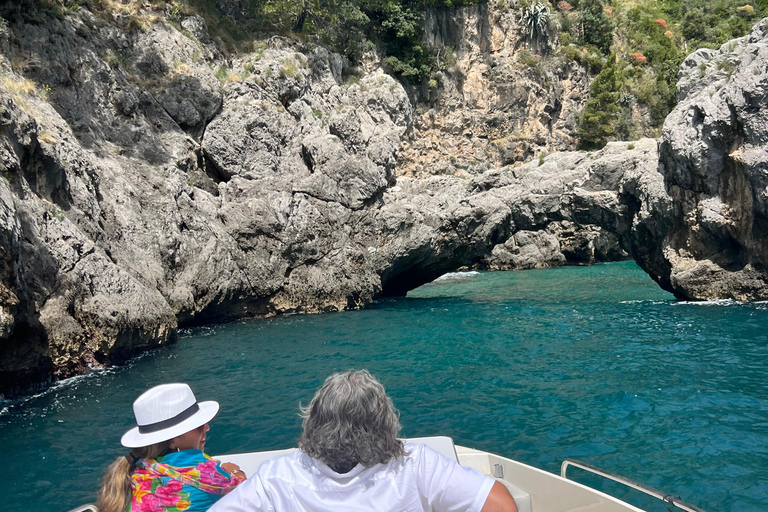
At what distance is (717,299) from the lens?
20047 mm

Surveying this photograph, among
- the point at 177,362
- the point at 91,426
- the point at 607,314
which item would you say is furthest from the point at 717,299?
the point at 91,426

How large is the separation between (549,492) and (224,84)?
23397 mm

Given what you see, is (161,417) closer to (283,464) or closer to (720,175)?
(283,464)

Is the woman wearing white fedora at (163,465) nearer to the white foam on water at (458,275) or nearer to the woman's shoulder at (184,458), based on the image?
the woman's shoulder at (184,458)

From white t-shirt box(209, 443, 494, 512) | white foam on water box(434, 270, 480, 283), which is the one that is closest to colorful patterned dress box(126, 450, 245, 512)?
white t-shirt box(209, 443, 494, 512)

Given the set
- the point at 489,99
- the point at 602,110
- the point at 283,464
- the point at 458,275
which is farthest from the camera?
the point at 602,110

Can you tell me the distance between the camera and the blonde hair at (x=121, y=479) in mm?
3020

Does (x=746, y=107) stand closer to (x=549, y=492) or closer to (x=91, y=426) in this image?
(x=549, y=492)

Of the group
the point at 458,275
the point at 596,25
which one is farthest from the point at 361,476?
the point at 596,25

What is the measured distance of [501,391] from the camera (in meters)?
11.1

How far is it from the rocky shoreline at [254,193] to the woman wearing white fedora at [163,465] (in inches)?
373

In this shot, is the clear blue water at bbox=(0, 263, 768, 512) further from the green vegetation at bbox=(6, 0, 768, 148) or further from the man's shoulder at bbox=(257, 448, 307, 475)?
the green vegetation at bbox=(6, 0, 768, 148)

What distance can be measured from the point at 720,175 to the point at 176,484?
20528 mm

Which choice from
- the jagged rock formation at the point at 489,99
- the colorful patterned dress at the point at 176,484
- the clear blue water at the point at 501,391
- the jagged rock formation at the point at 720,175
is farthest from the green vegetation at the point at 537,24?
the colorful patterned dress at the point at 176,484
